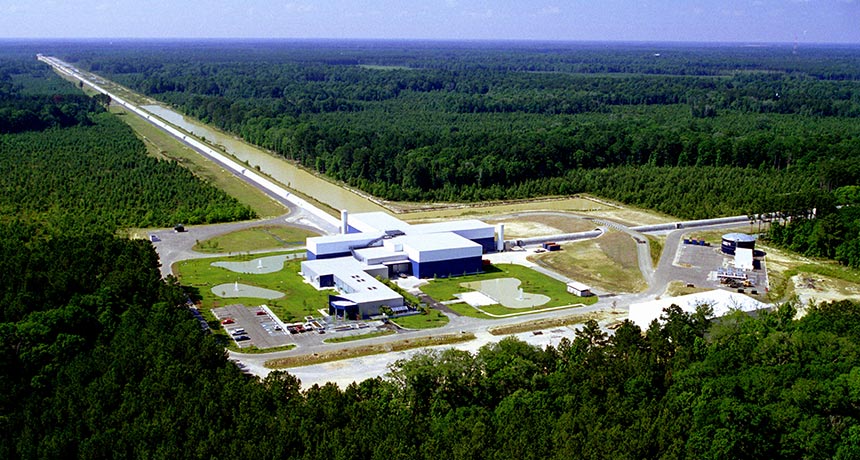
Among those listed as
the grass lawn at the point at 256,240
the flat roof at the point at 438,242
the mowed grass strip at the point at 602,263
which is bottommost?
the grass lawn at the point at 256,240

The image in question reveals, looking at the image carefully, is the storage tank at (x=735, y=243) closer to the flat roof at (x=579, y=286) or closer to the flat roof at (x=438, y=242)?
the flat roof at (x=579, y=286)

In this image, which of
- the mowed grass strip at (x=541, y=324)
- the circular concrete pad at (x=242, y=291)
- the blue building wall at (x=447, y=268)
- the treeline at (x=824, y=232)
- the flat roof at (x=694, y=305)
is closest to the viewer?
the flat roof at (x=694, y=305)

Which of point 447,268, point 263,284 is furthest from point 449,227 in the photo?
point 263,284

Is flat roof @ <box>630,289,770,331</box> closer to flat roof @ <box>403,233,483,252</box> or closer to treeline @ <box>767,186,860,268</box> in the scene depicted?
flat roof @ <box>403,233,483,252</box>

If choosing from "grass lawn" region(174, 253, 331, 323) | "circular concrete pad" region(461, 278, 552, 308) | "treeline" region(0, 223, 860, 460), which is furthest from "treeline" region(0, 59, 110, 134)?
"treeline" region(0, 223, 860, 460)

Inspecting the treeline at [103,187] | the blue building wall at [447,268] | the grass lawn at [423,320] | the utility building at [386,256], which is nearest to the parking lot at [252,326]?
the utility building at [386,256]

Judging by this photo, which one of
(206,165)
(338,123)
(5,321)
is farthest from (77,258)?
(338,123)
